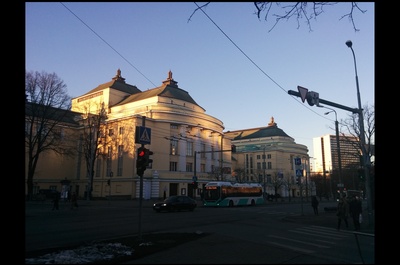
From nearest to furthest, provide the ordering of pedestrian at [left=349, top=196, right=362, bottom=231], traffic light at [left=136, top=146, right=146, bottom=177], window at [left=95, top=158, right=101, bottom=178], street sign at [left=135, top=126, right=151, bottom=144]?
traffic light at [left=136, top=146, right=146, bottom=177] < street sign at [left=135, top=126, right=151, bottom=144] < pedestrian at [left=349, top=196, right=362, bottom=231] < window at [left=95, top=158, right=101, bottom=178]

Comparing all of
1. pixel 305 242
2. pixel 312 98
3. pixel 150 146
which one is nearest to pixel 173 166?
pixel 150 146

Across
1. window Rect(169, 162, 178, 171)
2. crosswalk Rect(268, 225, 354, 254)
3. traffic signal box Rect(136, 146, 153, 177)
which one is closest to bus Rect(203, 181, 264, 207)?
window Rect(169, 162, 178, 171)

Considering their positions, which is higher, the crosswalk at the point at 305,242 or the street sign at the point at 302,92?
the street sign at the point at 302,92

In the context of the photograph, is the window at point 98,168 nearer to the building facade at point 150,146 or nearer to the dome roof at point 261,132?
the building facade at point 150,146

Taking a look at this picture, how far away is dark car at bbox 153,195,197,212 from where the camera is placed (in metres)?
31.0

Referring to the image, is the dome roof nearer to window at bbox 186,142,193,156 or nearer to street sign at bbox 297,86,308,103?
window at bbox 186,142,193,156

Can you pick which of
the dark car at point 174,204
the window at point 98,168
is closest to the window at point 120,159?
the window at point 98,168

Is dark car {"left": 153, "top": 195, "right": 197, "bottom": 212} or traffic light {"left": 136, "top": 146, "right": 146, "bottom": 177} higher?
traffic light {"left": 136, "top": 146, "right": 146, "bottom": 177}

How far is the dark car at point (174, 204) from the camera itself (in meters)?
31.0

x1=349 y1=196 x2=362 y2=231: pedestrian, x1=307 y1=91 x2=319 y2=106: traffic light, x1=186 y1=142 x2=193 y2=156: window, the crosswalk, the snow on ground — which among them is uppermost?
x1=186 y1=142 x2=193 y2=156: window

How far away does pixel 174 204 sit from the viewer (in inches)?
1246

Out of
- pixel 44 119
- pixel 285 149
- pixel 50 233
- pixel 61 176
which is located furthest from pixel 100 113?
pixel 285 149

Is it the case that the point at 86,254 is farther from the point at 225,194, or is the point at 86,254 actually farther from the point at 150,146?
the point at 150,146
